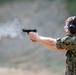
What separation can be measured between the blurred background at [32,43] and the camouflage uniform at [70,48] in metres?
6.19

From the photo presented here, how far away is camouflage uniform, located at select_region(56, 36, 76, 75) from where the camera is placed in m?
3.85

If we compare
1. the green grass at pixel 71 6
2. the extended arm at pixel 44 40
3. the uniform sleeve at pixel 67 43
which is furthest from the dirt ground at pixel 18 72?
the uniform sleeve at pixel 67 43

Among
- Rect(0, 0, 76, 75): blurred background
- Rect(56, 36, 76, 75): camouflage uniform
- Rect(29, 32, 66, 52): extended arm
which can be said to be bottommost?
Rect(56, 36, 76, 75): camouflage uniform

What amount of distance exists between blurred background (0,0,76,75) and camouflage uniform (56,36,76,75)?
6192mm

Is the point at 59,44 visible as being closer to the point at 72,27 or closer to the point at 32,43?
the point at 72,27

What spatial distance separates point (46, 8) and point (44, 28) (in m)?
1.43

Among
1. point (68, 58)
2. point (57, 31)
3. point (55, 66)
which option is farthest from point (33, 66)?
point (68, 58)

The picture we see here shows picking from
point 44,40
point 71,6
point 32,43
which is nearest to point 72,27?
point 44,40

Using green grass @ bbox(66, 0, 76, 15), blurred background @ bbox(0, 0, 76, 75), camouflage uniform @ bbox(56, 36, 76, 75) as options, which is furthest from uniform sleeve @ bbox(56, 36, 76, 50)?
green grass @ bbox(66, 0, 76, 15)

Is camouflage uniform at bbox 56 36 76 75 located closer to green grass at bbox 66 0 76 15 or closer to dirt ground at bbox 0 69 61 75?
dirt ground at bbox 0 69 61 75

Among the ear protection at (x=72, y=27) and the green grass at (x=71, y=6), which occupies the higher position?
the green grass at (x=71, y=6)

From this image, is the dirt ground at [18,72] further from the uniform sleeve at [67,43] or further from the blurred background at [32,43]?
the uniform sleeve at [67,43]

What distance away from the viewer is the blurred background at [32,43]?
11538 millimetres

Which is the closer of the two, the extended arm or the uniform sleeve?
the uniform sleeve
